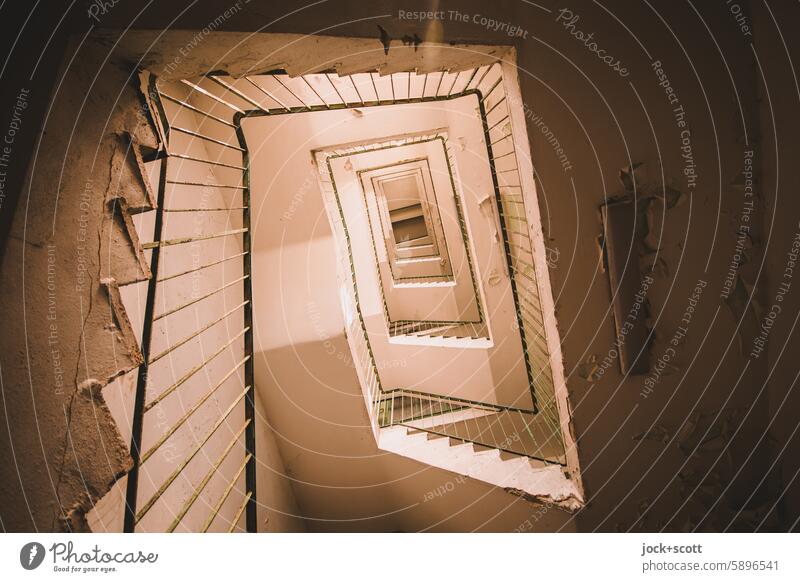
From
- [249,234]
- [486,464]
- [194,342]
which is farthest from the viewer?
[486,464]

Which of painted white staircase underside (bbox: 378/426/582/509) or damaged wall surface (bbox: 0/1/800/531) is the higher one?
damaged wall surface (bbox: 0/1/800/531)

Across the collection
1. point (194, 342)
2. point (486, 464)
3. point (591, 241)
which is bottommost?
point (486, 464)

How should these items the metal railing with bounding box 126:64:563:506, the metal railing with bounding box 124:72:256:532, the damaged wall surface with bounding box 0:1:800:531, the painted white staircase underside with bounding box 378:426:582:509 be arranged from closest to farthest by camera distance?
the damaged wall surface with bounding box 0:1:800:531, the metal railing with bounding box 126:64:563:506, the metal railing with bounding box 124:72:256:532, the painted white staircase underside with bounding box 378:426:582:509

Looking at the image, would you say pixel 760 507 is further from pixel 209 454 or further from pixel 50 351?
pixel 209 454

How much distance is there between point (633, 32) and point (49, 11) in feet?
5.45

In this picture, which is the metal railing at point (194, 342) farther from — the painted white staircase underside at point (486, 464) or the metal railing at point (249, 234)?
the painted white staircase underside at point (486, 464)

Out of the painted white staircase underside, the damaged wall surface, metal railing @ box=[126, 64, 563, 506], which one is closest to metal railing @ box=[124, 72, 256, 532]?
metal railing @ box=[126, 64, 563, 506]

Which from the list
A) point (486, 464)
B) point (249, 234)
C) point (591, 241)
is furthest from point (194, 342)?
point (591, 241)

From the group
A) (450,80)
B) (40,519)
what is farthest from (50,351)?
(450,80)

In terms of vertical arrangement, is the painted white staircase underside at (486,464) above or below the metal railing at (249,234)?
below

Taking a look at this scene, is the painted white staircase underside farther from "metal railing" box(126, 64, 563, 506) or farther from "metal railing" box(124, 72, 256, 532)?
"metal railing" box(124, 72, 256, 532)

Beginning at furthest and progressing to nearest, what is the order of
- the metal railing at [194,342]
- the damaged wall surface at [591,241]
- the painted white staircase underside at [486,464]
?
the painted white staircase underside at [486,464], the metal railing at [194,342], the damaged wall surface at [591,241]

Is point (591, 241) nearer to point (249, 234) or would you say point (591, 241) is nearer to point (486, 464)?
point (249, 234)

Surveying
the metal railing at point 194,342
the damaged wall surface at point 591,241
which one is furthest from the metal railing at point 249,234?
the damaged wall surface at point 591,241
